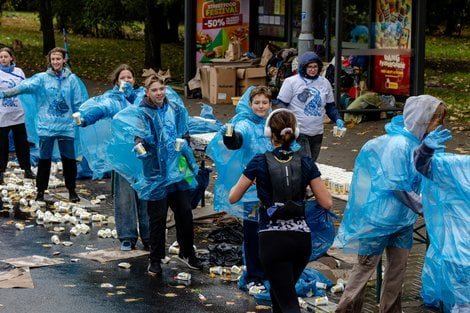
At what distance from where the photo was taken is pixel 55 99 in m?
11.4

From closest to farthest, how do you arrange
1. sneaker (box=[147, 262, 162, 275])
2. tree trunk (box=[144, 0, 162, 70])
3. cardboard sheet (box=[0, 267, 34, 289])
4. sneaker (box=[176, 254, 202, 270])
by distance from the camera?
1. cardboard sheet (box=[0, 267, 34, 289])
2. sneaker (box=[147, 262, 162, 275])
3. sneaker (box=[176, 254, 202, 270])
4. tree trunk (box=[144, 0, 162, 70])

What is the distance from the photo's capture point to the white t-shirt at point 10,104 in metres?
12.6

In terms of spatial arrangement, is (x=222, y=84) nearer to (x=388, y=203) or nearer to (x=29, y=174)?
(x=29, y=174)

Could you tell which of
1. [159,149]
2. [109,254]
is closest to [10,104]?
[109,254]

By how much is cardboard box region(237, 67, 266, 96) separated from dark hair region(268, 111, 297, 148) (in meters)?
12.9

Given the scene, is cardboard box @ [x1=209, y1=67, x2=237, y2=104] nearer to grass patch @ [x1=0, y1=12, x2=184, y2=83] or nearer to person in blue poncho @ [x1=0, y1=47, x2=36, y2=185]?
grass patch @ [x1=0, y1=12, x2=184, y2=83]

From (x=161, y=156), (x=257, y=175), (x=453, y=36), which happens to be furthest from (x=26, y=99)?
(x=453, y=36)

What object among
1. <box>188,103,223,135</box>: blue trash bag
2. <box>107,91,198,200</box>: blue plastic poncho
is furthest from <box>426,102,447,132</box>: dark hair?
<box>188,103,223,135</box>: blue trash bag

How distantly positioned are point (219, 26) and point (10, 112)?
8.64 metres

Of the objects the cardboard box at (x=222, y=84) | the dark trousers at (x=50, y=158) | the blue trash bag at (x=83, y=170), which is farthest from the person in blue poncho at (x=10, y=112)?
the cardboard box at (x=222, y=84)

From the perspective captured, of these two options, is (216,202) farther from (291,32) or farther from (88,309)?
(291,32)

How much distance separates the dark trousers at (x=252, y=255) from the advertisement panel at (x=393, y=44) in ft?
31.7

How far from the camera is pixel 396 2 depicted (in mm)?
17469

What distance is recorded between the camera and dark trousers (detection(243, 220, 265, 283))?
8055 millimetres
